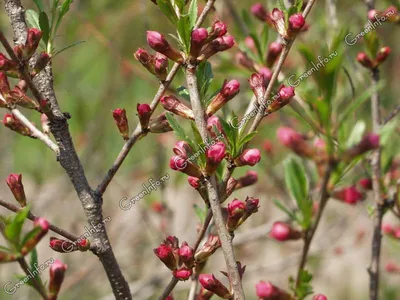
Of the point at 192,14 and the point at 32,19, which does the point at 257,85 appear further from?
the point at 32,19

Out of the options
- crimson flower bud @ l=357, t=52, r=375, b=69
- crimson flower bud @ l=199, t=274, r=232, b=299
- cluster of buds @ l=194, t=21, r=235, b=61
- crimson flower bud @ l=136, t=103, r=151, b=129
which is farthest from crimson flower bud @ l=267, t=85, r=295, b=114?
crimson flower bud @ l=357, t=52, r=375, b=69

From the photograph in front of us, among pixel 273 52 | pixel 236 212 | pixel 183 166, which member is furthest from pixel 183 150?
pixel 273 52

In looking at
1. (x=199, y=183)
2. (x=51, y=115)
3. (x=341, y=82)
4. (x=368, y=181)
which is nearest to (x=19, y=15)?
(x=51, y=115)

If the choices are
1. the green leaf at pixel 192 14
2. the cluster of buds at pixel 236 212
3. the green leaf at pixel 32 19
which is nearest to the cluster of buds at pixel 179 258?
the cluster of buds at pixel 236 212

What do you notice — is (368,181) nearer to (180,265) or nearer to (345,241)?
(180,265)

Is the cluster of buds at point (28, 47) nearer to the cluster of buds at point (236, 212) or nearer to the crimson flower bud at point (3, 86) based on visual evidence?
the crimson flower bud at point (3, 86)

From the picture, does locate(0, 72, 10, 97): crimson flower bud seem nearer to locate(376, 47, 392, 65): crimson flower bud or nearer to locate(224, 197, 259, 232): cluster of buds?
locate(224, 197, 259, 232): cluster of buds
